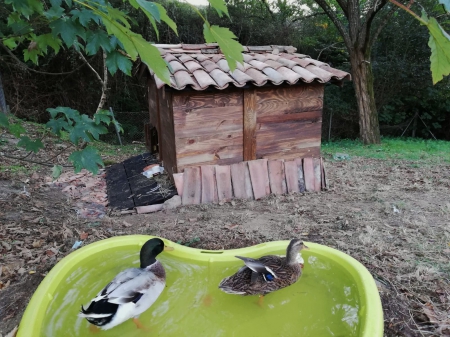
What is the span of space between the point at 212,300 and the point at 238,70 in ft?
10.5

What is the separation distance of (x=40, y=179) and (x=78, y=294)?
12.2ft

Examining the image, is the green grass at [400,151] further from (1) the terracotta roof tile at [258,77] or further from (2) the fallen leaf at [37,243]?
(2) the fallen leaf at [37,243]

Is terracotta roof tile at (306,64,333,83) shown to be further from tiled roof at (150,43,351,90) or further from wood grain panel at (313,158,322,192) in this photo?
wood grain panel at (313,158,322,192)

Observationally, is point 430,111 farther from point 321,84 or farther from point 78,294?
point 78,294

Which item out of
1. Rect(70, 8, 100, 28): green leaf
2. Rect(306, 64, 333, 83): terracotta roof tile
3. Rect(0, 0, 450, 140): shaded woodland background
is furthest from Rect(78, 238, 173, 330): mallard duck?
Rect(0, 0, 450, 140): shaded woodland background

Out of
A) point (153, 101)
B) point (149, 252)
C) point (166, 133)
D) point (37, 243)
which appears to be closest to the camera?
point (149, 252)

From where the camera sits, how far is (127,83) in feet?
38.0

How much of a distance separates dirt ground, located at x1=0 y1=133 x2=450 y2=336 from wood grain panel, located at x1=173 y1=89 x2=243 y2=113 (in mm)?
1344

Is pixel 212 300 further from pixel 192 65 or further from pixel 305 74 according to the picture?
pixel 305 74

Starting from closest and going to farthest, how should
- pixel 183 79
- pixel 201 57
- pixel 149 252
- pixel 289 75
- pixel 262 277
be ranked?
pixel 262 277 → pixel 149 252 → pixel 183 79 → pixel 289 75 → pixel 201 57

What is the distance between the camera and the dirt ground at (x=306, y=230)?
8.58ft

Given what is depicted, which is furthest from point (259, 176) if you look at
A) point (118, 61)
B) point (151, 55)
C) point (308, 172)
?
point (151, 55)

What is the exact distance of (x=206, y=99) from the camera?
15.0 feet

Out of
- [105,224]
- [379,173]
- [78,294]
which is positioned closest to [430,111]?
[379,173]
